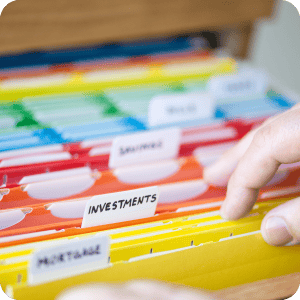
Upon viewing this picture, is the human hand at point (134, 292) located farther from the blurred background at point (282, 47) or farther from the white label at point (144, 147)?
the blurred background at point (282, 47)

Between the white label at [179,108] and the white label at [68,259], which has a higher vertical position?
the white label at [179,108]

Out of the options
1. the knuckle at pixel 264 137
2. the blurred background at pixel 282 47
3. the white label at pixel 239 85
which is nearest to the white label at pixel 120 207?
the knuckle at pixel 264 137

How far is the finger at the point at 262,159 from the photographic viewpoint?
1.33ft

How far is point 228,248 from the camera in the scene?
416 millimetres

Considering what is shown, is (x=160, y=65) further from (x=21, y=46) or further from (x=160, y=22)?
(x=21, y=46)

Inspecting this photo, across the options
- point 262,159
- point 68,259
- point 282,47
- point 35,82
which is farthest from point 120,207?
point 282,47

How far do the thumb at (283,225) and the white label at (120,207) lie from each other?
0.48 ft

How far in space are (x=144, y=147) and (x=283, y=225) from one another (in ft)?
0.72

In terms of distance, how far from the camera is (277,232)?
→ 0.42m

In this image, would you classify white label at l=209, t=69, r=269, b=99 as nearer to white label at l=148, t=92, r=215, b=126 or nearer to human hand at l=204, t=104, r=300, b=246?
white label at l=148, t=92, r=215, b=126

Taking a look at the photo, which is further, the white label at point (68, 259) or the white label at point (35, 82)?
the white label at point (35, 82)

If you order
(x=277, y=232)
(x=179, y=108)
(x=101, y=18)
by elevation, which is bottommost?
(x=277, y=232)

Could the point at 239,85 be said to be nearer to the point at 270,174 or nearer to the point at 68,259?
the point at 270,174

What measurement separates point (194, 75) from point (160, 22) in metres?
0.14
